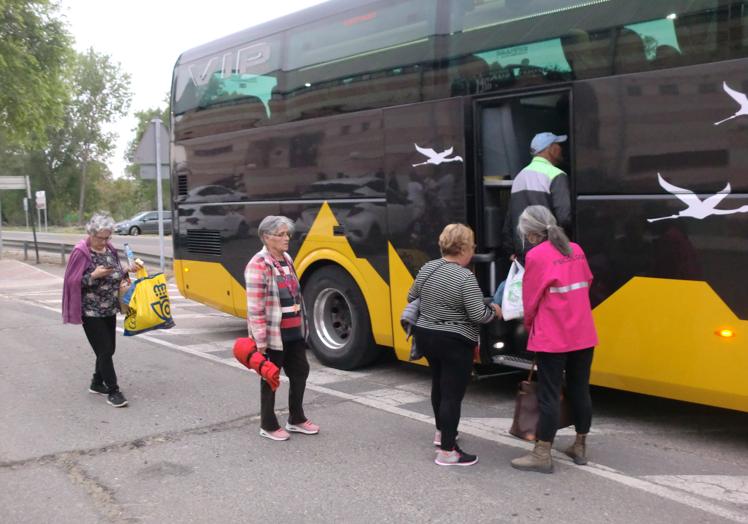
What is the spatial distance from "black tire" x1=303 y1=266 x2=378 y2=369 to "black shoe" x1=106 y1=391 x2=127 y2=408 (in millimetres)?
2244

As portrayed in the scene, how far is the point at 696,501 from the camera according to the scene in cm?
402

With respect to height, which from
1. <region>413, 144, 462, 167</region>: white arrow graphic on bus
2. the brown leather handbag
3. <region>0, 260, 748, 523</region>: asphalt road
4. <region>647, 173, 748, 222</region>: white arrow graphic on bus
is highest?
<region>413, 144, 462, 167</region>: white arrow graphic on bus

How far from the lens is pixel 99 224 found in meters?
6.22

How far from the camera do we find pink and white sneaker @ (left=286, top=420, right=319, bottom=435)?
5.38m

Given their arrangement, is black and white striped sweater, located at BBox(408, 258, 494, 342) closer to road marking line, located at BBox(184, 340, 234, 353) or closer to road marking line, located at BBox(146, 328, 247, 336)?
road marking line, located at BBox(184, 340, 234, 353)

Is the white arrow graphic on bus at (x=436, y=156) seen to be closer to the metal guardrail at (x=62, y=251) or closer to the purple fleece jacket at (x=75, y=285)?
the purple fleece jacket at (x=75, y=285)

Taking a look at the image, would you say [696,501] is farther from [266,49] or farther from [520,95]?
[266,49]

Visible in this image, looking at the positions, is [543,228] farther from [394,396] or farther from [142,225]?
[142,225]

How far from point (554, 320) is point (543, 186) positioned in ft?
4.64

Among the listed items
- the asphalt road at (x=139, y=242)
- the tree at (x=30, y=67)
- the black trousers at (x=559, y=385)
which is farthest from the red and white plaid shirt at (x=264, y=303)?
the tree at (x=30, y=67)

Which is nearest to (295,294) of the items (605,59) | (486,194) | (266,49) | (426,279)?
(426,279)

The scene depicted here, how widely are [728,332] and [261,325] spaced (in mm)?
3047

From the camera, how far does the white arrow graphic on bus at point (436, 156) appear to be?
6.10m

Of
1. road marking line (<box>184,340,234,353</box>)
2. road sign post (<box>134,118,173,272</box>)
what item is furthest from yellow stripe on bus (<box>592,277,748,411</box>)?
road sign post (<box>134,118,173,272</box>)
